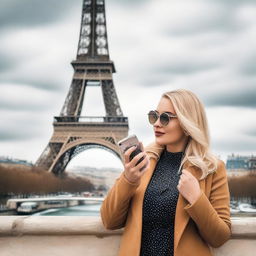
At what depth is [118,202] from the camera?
195cm

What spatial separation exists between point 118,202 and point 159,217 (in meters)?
0.19

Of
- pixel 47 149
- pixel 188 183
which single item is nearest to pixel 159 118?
pixel 188 183

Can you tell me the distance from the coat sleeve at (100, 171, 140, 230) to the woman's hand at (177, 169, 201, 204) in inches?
8.0

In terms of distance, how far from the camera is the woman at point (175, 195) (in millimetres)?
1866

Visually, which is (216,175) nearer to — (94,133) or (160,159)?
(160,159)

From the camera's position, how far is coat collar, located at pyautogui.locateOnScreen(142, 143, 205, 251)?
1.87m

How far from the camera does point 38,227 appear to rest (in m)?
2.39

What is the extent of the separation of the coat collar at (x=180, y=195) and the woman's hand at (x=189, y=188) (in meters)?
0.08

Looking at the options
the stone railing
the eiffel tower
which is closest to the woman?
the stone railing

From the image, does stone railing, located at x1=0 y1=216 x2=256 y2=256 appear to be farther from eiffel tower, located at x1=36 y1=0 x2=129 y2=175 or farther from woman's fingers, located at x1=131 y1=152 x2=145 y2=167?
eiffel tower, located at x1=36 y1=0 x2=129 y2=175

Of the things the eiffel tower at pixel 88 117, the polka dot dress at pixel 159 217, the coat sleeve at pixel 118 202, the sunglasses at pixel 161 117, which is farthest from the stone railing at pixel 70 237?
the eiffel tower at pixel 88 117

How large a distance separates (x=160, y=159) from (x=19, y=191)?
36.3 meters

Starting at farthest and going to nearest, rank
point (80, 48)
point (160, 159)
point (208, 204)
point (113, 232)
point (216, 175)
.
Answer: point (80, 48), point (113, 232), point (160, 159), point (216, 175), point (208, 204)

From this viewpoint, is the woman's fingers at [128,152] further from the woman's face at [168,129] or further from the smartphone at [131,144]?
the woman's face at [168,129]
